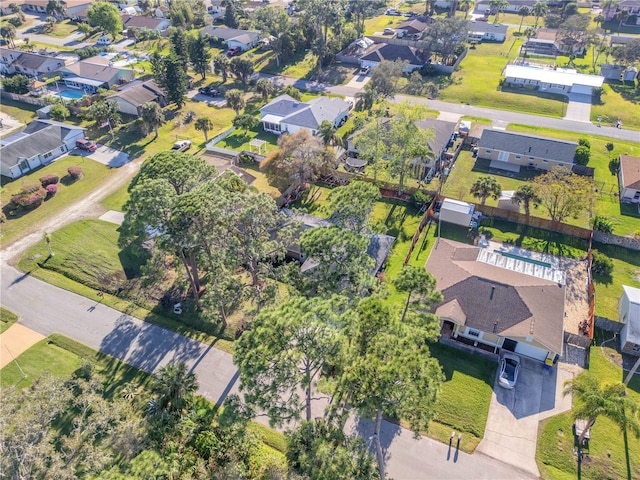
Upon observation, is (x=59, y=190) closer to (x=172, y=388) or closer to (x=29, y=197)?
(x=29, y=197)

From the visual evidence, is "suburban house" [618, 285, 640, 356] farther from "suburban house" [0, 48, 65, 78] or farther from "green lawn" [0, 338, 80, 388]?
"suburban house" [0, 48, 65, 78]

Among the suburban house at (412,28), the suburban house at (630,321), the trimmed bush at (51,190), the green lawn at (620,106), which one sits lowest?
the trimmed bush at (51,190)

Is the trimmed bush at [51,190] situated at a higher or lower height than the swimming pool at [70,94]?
lower

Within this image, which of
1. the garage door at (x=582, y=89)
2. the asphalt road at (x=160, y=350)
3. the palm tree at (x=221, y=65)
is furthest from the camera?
the palm tree at (x=221, y=65)

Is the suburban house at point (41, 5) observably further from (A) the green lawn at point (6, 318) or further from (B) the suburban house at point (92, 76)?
(A) the green lawn at point (6, 318)

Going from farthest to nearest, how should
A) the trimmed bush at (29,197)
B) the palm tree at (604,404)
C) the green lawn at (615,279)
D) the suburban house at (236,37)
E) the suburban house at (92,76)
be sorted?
the suburban house at (236,37) < the suburban house at (92,76) < the trimmed bush at (29,197) < the green lawn at (615,279) < the palm tree at (604,404)

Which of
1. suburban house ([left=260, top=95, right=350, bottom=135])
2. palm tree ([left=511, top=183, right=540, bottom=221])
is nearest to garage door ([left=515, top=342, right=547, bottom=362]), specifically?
palm tree ([left=511, top=183, right=540, bottom=221])

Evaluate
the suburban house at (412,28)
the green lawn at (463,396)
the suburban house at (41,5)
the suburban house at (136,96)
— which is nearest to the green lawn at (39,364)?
the green lawn at (463,396)

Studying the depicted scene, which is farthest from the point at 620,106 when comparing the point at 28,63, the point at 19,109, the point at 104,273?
the point at 28,63
